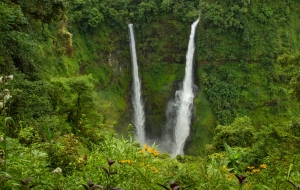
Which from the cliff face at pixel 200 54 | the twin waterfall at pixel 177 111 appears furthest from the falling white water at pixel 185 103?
the cliff face at pixel 200 54

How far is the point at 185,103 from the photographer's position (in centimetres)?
2609

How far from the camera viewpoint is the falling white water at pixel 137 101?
86.3 feet

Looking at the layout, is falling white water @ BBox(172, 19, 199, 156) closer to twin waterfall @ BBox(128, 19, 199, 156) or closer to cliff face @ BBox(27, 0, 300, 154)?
twin waterfall @ BBox(128, 19, 199, 156)

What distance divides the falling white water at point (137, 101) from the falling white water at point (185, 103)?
132 inches

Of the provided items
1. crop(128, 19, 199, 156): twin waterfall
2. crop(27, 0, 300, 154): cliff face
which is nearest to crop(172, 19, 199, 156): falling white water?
crop(128, 19, 199, 156): twin waterfall

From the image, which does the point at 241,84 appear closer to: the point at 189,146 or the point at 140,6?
the point at 189,146

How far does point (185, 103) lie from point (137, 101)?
4735 mm

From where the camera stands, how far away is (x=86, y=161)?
11.3 feet

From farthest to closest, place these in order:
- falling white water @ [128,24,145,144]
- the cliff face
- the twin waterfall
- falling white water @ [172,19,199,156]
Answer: falling white water @ [128,24,145,144] → the twin waterfall → falling white water @ [172,19,199,156] → the cliff face

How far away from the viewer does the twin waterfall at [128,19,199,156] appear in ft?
83.8

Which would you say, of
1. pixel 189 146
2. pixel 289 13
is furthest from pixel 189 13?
pixel 189 146

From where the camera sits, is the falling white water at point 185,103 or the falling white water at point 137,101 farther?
the falling white water at point 137,101

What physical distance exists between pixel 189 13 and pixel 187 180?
82.2 ft

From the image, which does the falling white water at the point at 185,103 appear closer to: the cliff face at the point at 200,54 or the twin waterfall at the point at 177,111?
the twin waterfall at the point at 177,111
